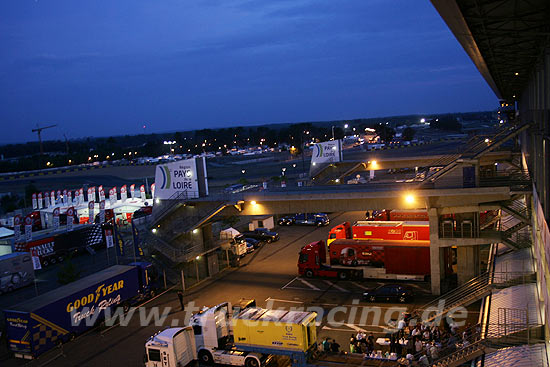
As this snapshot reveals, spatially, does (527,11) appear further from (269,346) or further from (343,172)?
(343,172)

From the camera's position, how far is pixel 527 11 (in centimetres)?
1212

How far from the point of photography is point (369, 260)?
28328mm

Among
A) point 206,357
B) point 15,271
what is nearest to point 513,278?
point 206,357

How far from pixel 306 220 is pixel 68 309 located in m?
28.9

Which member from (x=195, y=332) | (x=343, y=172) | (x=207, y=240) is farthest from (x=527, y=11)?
(x=343, y=172)

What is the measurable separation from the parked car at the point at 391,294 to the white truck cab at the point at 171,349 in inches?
414

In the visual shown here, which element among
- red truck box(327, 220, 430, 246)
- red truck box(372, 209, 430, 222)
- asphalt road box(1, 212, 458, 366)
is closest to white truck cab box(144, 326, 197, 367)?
asphalt road box(1, 212, 458, 366)

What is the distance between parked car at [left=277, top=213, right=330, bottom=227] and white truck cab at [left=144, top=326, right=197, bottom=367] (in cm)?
2914

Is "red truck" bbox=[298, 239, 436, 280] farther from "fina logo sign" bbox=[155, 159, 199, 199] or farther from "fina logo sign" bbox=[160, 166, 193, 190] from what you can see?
"fina logo sign" bbox=[160, 166, 193, 190]

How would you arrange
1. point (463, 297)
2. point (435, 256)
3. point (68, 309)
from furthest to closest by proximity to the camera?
point (435, 256) < point (463, 297) < point (68, 309)

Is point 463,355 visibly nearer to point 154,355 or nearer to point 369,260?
point 154,355

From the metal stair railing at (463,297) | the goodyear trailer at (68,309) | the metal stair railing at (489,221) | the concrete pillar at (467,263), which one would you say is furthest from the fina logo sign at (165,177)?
the metal stair railing at (489,221)

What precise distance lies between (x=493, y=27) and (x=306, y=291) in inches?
709

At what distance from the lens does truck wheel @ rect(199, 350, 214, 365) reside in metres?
18.3
